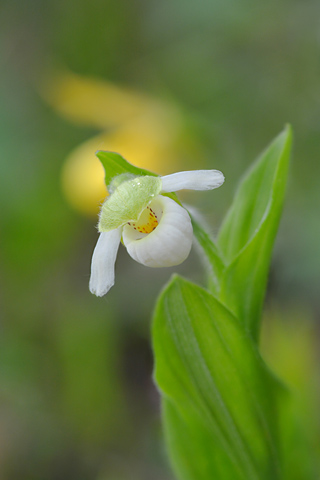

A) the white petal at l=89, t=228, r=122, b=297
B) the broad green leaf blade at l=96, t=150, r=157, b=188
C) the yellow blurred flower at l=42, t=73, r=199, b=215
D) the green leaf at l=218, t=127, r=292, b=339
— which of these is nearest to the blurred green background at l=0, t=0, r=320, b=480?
the yellow blurred flower at l=42, t=73, r=199, b=215

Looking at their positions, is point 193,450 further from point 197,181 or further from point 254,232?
point 197,181

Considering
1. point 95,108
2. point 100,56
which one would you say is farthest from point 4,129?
point 100,56

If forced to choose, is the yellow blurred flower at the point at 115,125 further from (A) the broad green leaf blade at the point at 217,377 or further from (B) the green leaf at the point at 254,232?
(A) the broad green leaf blade at the point at 217,377

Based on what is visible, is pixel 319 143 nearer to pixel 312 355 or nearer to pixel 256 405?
pixel 312 355

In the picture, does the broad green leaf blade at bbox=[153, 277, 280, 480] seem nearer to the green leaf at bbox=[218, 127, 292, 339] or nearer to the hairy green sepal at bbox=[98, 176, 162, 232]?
the green leaf at bbox=[218, 127, 292, 339]

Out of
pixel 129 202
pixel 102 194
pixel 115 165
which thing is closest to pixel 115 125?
pixel 102 194
